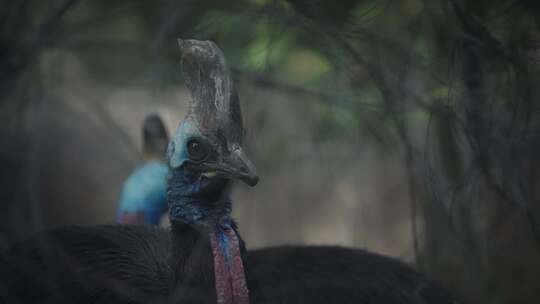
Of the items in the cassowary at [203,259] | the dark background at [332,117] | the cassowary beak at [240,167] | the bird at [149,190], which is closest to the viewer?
the cassowary beak at [240,167]

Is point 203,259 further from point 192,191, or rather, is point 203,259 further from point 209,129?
point 209,129

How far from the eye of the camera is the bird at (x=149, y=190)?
14.3 ft

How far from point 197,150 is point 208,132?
0.27 feet

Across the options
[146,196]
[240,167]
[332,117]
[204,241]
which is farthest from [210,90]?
[146,196]

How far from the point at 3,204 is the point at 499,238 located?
340cm

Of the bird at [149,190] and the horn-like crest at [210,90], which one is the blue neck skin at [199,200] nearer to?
the horn-like crest at [210,90]

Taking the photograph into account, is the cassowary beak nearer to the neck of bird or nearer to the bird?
the neck of bird

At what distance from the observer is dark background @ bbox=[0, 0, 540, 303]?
2559 mm

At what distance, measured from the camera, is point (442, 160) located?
14.6 ft

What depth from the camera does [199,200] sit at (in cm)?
244

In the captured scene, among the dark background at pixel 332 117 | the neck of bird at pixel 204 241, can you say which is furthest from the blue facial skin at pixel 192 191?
the dark background at pixel 332 117

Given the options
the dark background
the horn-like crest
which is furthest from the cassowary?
the dark background

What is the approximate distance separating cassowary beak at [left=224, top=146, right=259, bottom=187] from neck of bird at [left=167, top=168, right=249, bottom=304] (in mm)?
108

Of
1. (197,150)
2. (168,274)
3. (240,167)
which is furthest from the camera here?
(168,274)
